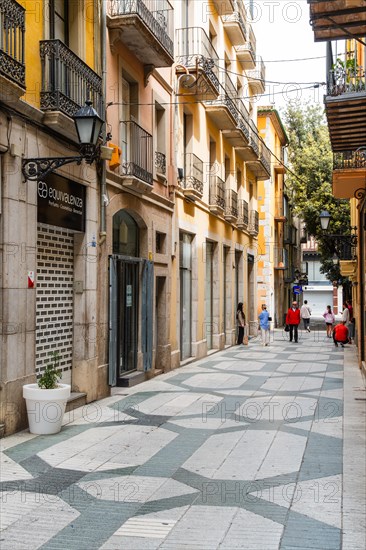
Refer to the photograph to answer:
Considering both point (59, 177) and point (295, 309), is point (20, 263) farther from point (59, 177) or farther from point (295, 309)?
point (295, 309)

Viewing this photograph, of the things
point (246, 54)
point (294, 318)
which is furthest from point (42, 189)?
point (246, 54)

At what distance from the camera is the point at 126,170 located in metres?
12.9

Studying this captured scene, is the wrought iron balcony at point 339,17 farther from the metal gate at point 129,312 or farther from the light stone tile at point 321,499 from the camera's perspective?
the metal gate at point 129,312

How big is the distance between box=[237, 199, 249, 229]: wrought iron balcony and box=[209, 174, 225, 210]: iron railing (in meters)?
3.17

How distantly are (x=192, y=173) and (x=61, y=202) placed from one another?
8.36 metres

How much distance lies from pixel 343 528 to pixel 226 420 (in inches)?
181

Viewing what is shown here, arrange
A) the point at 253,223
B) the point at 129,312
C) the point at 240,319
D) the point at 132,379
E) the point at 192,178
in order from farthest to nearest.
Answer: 1. the point at 253,223
2. the point at 240,319
3. the point at 192,178
4. the point at 129,312
5. the point at 132,379

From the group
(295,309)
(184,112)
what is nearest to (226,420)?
(184,112)

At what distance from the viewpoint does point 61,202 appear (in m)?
10.1

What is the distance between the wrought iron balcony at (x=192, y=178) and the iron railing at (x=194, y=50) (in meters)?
2.16

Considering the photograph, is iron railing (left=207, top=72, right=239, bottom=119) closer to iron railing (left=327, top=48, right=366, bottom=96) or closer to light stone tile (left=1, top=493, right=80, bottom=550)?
iron railing (left=327, top=48, right=366, bottom=96)

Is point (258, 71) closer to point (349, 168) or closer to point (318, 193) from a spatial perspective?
point (318, 193)

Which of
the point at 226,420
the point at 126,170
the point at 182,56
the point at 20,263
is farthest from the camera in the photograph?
the point at 182,56

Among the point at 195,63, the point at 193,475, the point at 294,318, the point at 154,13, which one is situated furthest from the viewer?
the point at 294,318
